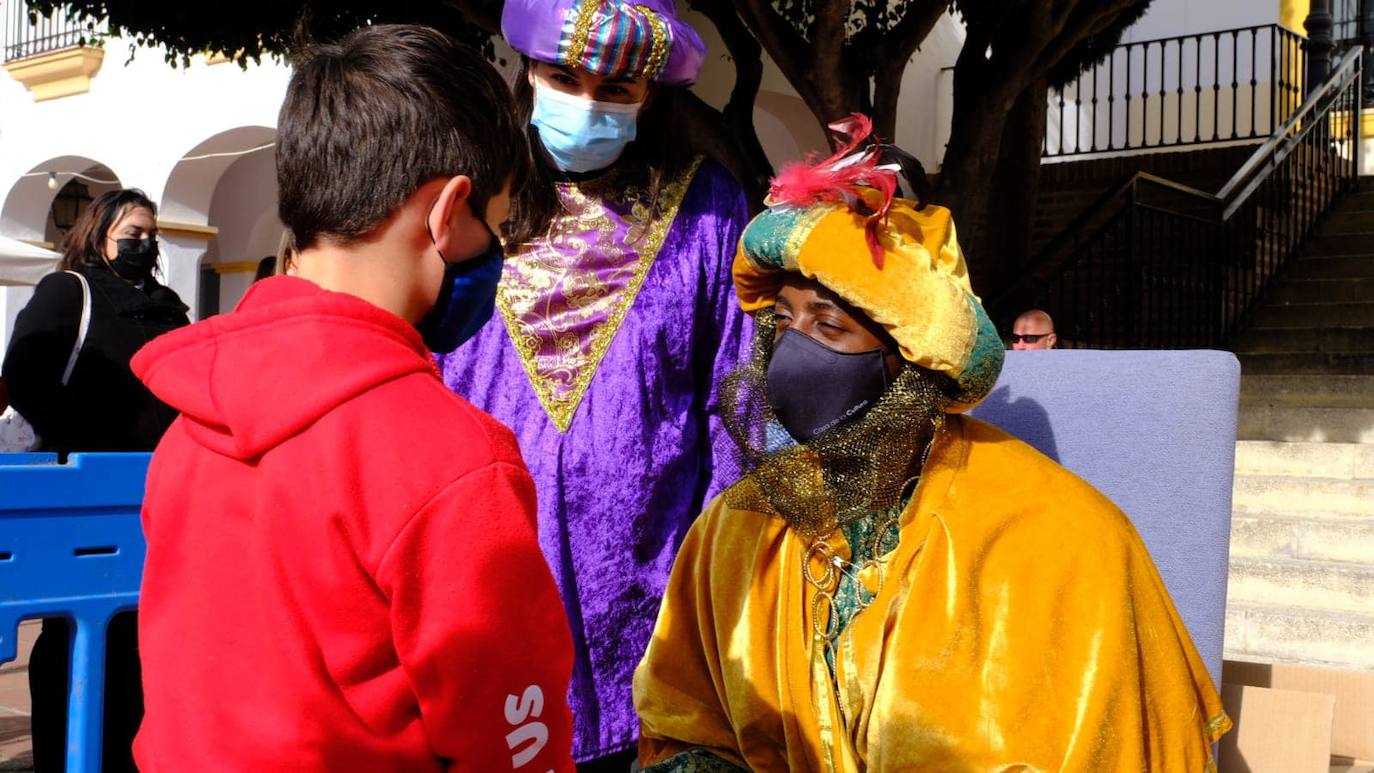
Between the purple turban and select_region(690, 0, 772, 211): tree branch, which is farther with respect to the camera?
select_region(690, 0, 772, 211): tree branch

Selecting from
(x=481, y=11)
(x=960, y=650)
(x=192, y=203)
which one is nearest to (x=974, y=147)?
(x=481, y=11)

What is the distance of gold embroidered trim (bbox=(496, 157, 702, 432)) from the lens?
2355mm

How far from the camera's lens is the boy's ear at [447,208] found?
1349mm

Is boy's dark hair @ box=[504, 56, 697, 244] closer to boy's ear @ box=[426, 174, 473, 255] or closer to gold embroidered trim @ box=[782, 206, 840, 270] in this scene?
gold embroidered trim @ box=[782, 206, 840, 270]

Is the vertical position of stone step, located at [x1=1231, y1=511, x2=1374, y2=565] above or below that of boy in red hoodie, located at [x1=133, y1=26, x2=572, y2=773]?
below

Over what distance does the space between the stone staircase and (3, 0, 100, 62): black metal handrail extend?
1285 centimetres

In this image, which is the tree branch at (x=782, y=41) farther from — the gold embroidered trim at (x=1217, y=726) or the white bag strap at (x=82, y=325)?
the gold embroidered trim at (x=1217, y=726)

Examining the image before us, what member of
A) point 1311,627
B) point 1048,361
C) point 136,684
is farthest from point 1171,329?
point 136,684

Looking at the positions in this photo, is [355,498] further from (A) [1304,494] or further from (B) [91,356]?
(A) [1304,494]

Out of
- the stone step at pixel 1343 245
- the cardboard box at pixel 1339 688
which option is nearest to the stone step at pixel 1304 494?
the stone step at pixel 1343 245

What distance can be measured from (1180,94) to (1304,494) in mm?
7188

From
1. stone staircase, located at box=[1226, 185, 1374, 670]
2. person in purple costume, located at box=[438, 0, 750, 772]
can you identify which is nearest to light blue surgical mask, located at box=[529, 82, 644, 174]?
person in purple costume, located at box=[438, 0, 750, 772]

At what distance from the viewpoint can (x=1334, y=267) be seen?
34.0 feet

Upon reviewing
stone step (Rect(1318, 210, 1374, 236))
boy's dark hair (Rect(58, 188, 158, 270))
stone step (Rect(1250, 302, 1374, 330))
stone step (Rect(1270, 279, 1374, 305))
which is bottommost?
stone step (Rect(1250, 302, 1374, 330))
